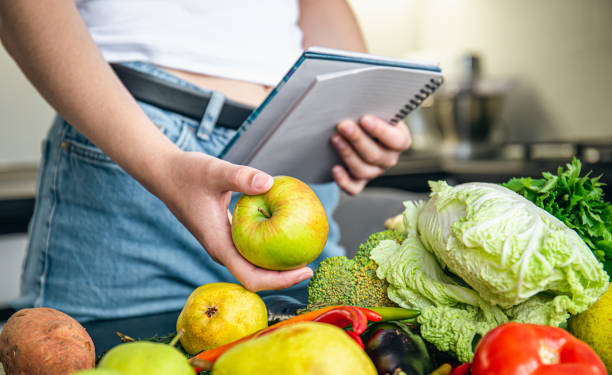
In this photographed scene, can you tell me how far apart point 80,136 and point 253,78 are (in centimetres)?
36

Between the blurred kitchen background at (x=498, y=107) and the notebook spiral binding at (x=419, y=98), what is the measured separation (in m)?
1.39

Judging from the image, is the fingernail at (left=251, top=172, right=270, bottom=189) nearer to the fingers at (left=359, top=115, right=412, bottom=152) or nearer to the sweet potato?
the sweet potato

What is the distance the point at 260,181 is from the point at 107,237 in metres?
0.49

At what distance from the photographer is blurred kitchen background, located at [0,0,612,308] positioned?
2.52 metres

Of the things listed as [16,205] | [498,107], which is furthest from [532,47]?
[16,205]

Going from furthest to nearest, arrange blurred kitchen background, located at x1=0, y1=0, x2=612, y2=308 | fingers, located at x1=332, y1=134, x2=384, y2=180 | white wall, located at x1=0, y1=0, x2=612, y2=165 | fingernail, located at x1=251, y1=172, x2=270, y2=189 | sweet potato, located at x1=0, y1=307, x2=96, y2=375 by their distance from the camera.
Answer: white wall, located at x1=0, y1=0, x2=612, y2=165, blurred kitchen background, located at x1=0, y1=0, x2=612, y2=308, fingers, located at x1=332, y1=134, x2=384, y2=180, fingernail, located at x1=251, y1=172, x2=270, y2=189, sweet potato, located at x1=0, y1=307, x2=96, y2=375

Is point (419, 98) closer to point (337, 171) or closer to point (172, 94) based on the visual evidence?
point (337, 171)

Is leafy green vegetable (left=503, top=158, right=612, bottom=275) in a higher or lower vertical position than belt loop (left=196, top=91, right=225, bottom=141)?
lower

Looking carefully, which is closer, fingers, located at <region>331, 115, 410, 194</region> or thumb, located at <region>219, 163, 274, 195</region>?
thumb, located at <region>219, 163, 274, 195</region>

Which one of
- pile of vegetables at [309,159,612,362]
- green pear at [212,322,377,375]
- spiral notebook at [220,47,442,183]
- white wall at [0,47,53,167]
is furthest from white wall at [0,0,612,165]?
green pear at [212,322,377,375]

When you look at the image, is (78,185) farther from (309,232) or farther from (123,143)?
(309,232)

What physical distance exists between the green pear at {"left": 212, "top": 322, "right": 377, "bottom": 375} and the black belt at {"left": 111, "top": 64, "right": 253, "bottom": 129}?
616 mm

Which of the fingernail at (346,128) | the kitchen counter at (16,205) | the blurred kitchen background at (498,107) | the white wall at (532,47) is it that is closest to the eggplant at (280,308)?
the fingernail at (346,128)

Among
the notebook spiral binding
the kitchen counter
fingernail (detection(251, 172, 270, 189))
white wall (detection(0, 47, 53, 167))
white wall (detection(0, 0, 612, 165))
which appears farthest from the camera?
white wall (detection(0, 47, 53, 167))
